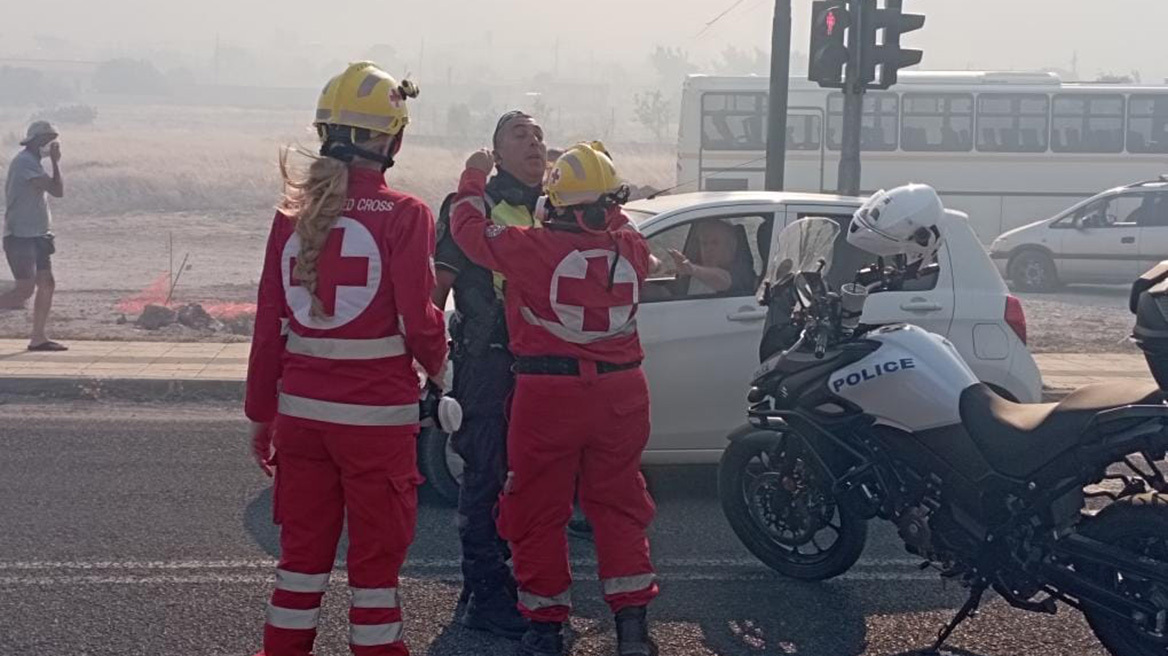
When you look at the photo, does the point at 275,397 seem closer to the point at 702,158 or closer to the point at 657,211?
the point at 657,211

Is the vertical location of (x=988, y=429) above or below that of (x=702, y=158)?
below

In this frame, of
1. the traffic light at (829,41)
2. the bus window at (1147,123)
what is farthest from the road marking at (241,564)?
the bus window at (1147,123)

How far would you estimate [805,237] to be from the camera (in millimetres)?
6004

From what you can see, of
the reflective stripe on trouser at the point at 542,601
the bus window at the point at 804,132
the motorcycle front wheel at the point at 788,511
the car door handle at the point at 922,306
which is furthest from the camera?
the bus window at the point at 804,132

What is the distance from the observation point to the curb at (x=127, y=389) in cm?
1052

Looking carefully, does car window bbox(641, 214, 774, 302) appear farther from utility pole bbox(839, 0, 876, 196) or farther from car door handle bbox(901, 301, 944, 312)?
utility pole bbox(839, 0, 876, 196)

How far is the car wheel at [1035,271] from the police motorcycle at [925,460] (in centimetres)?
1641

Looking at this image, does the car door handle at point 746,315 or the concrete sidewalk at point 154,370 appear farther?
the concrete sidewalk at point 154,370

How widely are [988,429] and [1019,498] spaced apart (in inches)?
10.5

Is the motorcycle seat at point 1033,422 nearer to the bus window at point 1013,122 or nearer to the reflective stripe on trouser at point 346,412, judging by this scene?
the reflective stripe on trouser at point 346,412

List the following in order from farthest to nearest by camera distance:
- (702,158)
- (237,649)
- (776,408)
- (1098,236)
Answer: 1. (702,158)
2. (1098,236)
3. (776,408)
4. (237,649)

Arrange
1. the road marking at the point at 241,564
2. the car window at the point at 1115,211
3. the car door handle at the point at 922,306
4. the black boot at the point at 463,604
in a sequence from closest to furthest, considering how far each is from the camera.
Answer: the black boot at the point at 463,604 < the road marking at the point at 241,564 < the car door handle at the point at 922,306 < the car window at the point at 1115,211

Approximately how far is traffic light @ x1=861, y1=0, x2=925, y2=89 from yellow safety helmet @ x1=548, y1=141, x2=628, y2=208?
26.3 ft

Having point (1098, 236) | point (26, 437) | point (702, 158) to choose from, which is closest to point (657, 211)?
point (26, 437)
